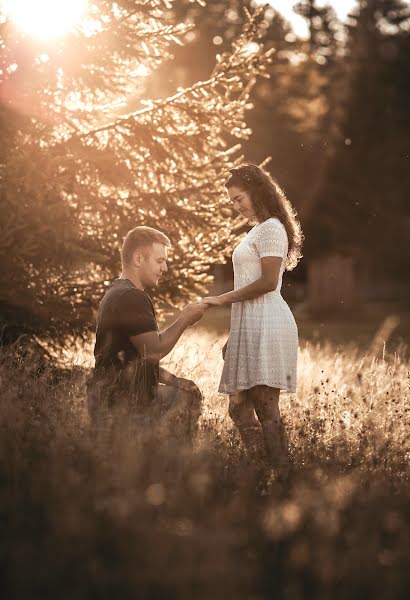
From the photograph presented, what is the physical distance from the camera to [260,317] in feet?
17.6

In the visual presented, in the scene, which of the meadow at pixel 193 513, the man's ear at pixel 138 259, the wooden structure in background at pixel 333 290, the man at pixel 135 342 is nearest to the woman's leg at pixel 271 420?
the meadow at pixel 193 513

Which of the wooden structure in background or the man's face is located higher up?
the wooden structure in background

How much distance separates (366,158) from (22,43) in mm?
16107

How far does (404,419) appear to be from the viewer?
19.5 feet

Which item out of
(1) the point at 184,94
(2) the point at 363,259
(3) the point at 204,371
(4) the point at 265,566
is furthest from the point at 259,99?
(4) the point at 265,566

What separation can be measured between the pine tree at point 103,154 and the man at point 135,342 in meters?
3.15

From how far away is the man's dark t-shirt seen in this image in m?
5.11

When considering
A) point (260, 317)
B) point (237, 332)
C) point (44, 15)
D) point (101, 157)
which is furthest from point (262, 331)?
point (44, 15)

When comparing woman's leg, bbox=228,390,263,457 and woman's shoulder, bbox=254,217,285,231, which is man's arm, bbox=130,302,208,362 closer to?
woman's leg, bbox=228,390,263,457

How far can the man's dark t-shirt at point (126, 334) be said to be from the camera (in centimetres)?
511

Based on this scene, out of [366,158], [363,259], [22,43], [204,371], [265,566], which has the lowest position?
[265,566]

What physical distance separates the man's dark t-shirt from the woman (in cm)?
45

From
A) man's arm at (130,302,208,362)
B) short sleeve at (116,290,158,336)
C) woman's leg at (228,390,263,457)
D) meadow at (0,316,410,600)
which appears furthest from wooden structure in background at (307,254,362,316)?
short sleeve at (116,290,158,336)

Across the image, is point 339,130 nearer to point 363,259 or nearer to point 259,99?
point 259,99
